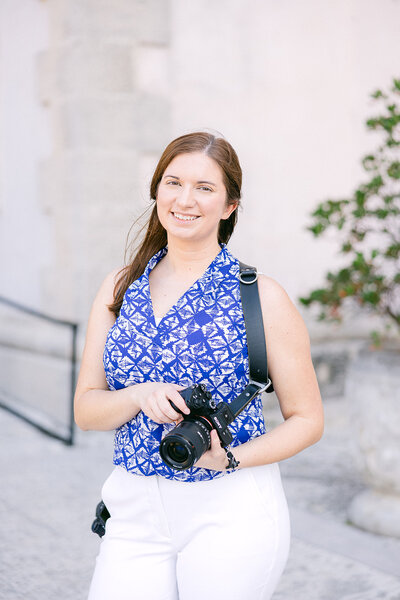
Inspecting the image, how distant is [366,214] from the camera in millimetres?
4168

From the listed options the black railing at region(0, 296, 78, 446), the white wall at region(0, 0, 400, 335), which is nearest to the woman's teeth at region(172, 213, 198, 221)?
the black railing at region(0, 296, 78, 446)

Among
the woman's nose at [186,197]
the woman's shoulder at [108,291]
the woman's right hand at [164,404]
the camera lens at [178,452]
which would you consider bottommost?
the camera lens at [178,452]

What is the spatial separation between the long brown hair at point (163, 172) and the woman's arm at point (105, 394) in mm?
42

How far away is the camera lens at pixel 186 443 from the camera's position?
5.74ft

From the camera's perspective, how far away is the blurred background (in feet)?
20.0

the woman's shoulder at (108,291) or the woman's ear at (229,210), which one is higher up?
the woman's ear at (229,210)

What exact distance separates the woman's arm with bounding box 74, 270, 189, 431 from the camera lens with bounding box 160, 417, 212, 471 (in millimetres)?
56

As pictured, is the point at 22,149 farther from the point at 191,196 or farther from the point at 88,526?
the point at 191,196

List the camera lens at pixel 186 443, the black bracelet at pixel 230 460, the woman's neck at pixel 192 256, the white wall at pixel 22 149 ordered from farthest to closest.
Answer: the white wall at pixel 22 149, the woman's neck at pixel 192 256, the black bracelet at pixel 230 460, the camera lens at pixel 186 443

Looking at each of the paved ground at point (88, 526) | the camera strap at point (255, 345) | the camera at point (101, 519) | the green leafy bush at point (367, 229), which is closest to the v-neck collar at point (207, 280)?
the camera strap at point (255, 345)

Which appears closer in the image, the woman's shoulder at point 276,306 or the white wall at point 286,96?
the woman's shoulder at point 276,306

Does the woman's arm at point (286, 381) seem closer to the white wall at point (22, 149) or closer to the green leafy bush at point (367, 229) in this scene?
the green leafy bush at point (367, 229)

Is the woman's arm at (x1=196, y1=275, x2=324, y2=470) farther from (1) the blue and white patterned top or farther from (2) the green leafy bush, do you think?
(2) the green leafy bush

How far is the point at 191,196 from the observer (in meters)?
2.04
